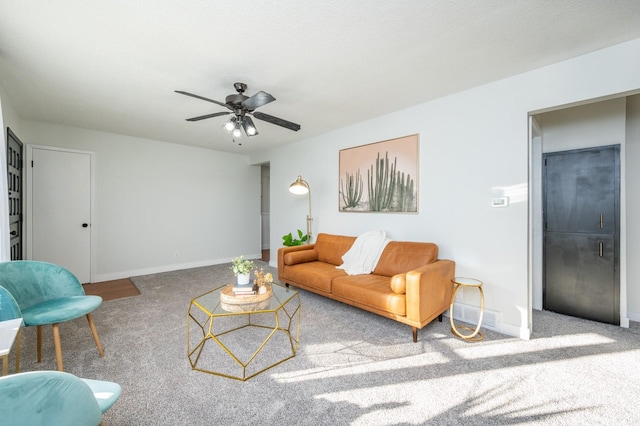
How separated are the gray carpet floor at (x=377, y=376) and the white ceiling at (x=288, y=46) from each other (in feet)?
8.27

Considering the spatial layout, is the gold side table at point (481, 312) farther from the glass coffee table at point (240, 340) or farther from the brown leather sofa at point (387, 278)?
the glass coffee table at point (240, 340)

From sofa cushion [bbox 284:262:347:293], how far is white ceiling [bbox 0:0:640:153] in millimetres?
2112

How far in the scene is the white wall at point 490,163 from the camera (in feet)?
7.77

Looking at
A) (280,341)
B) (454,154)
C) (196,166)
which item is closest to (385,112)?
(454,154)

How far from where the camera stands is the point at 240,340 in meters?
2.57

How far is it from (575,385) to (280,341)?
2243mm

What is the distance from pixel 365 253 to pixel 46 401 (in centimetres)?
319

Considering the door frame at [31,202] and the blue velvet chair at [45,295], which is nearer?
the blue velvet chair at [45,295]

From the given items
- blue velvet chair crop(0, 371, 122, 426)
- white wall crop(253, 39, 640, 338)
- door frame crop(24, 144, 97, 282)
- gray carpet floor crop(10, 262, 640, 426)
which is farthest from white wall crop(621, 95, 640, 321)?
door frame crop(24, 144, 97, 282)

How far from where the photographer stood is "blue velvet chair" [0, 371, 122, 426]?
0.70m

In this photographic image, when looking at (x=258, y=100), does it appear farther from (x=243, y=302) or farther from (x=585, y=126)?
(x=585, y=126)

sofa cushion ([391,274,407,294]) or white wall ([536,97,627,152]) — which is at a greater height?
white wall ([536,97,627,152])

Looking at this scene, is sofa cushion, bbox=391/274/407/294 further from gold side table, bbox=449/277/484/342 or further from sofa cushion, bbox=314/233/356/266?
sofa cushion, bbox=314/233/356/266

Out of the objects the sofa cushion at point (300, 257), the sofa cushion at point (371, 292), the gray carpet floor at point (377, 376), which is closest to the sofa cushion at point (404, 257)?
the sofa cushion at point (371, 292)
